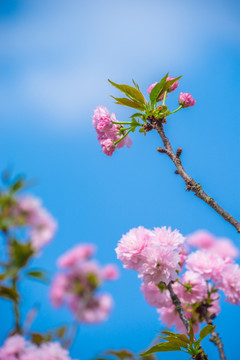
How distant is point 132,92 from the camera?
0.79m

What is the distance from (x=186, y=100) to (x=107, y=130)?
9.1 inches

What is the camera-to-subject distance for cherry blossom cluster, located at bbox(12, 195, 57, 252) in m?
2.10

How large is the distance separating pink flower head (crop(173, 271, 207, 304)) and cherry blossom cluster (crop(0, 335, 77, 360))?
438mm

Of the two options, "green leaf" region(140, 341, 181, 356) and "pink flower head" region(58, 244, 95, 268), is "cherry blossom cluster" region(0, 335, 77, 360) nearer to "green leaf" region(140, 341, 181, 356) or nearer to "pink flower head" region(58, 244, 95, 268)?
"green leaf" region(140, 341, 181, 356)

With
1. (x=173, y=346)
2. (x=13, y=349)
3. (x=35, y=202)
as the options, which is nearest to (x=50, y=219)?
(x=35, y=202)

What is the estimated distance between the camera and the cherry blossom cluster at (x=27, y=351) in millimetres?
986

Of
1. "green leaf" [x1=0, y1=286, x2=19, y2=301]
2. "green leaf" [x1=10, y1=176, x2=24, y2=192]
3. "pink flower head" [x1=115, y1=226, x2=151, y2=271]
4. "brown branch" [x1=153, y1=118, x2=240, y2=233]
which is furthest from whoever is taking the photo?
"green leaf" [x1=10, y1=176, x2=24, y2=192]

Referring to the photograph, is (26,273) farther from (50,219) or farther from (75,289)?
(50,219)

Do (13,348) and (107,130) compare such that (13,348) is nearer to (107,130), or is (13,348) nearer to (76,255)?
(107,130)

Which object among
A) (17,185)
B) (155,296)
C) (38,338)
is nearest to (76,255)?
(17,185)

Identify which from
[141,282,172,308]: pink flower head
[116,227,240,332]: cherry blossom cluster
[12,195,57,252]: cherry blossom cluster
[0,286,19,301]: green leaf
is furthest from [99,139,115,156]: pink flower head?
[12,195,57,252]: cherry blossom cluster

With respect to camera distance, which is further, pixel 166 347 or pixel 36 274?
pixel 36 274

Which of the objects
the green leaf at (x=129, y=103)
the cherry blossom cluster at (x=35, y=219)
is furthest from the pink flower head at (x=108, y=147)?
the cherry blossom cluster at (x=35, y=219)

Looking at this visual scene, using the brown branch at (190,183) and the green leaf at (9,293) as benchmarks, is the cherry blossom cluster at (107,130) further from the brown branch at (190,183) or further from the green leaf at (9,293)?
the green leaf at (9,293)
